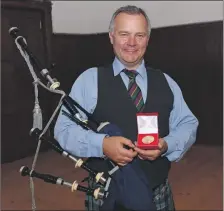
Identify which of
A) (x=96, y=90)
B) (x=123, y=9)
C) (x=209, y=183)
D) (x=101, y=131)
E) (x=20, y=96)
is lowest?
(x=209, y=183)

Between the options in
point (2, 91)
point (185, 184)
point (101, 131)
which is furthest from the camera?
point (2, 91)

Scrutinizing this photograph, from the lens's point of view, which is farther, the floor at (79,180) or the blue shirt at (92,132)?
the floor at (79,180)

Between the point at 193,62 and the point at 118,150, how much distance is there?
3787 millimetres

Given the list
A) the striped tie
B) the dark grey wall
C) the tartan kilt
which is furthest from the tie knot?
the dark grey wall

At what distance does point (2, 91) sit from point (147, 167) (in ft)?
10.6

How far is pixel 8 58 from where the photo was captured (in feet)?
13.5

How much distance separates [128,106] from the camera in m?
1.08

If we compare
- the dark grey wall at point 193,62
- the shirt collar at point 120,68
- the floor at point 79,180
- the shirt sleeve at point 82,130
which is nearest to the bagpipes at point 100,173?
the shirt sleeve at point 82,130

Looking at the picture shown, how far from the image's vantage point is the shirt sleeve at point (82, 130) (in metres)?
1.01

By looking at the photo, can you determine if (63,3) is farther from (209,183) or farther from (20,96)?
(209,183)

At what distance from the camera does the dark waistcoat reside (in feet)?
3.54

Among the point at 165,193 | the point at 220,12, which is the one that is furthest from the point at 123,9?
the point at 220,12

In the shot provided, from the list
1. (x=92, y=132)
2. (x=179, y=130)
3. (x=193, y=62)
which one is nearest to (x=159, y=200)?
(x=179, y=130)

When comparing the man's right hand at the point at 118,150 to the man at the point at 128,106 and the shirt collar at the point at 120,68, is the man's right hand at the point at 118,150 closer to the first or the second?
the man at the point at 128,106
